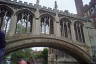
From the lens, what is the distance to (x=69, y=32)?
13.1 meters

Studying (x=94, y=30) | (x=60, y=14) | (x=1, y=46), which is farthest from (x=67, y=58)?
(x=1, y=46)

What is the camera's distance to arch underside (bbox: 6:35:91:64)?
9727 mm

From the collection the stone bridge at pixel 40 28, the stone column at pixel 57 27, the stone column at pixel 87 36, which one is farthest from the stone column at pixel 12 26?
the stone column at pixel 87 36

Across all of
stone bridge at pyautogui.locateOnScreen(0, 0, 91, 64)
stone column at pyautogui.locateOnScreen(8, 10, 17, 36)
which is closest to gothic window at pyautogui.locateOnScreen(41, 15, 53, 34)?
stone bridge at pyautogui.locateOnScreen(0, 0, 91, 64)

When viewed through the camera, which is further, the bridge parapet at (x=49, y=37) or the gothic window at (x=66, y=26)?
the gothic window at (x=66, y=26)

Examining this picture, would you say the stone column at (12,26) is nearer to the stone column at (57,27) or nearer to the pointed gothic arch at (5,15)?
the pointed gothic arch at (5,15)

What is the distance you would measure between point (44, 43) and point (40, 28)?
5.35ft

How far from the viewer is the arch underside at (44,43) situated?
9.73 meters

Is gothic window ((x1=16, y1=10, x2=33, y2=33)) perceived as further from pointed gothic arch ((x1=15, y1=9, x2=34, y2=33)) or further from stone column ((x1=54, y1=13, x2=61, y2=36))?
stone column ((x1=54, y1=13, x2=61, y2=36))

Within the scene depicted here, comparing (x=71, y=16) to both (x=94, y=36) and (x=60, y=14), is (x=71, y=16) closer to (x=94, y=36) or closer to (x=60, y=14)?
(x=60, y=14)

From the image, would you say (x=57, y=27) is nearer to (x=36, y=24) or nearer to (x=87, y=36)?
(x=36, y=24)

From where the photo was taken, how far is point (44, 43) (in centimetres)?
1112

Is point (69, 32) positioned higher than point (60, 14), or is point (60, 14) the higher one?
point (60, 14)

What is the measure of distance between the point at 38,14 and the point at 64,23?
11.6ft
